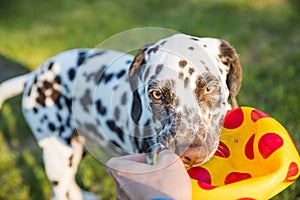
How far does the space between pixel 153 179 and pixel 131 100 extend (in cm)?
117

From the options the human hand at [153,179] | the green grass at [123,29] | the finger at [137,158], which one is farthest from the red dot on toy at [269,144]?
the green grass at [123,29]

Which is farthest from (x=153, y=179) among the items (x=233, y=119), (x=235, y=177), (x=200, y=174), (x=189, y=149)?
(x=233, y=119)

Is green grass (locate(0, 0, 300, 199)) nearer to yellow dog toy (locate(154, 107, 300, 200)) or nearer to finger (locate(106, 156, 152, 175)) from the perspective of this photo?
yellow dog toy (locate(154, 107, 300, 200))

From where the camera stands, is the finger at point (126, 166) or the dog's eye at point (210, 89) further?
the dog's eye at point (210, 89)

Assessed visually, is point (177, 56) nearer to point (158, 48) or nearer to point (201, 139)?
point (158, 48)

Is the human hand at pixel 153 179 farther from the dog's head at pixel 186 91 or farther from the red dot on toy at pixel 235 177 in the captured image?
the red dot on toy at pixel 235 177

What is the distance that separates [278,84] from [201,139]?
3.46m

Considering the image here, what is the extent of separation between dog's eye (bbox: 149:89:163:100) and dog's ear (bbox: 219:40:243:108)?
563 millimetres

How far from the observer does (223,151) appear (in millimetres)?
3098

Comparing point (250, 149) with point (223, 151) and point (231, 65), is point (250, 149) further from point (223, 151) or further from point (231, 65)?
point (231, 65)

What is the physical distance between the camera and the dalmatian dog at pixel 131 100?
2918 millimetres

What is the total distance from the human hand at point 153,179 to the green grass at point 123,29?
1.85 m

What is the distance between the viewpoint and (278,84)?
6031 millimetres

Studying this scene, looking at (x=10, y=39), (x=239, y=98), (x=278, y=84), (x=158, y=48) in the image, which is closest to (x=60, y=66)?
(x=158, y=48)
